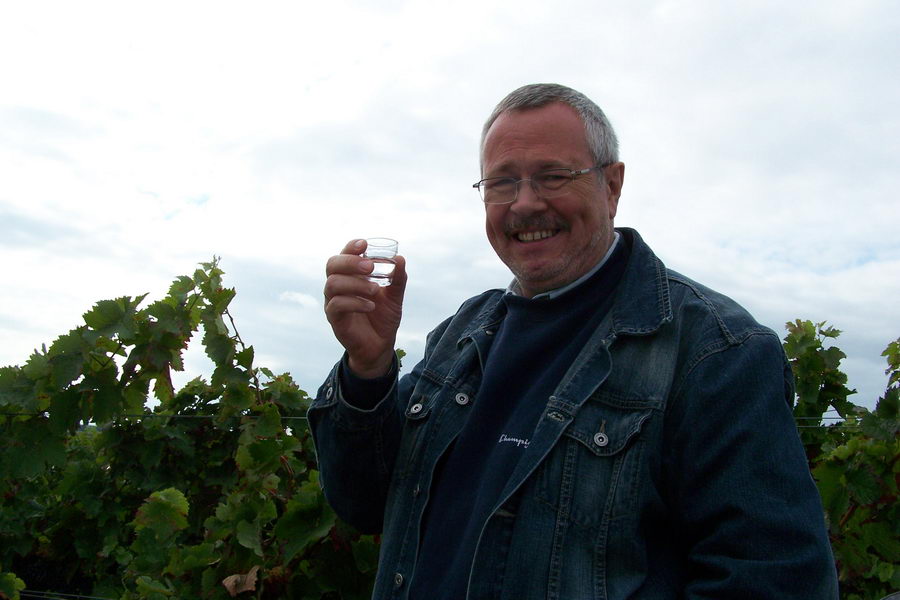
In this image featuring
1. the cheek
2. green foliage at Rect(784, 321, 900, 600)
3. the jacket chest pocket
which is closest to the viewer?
the jacket chest pocket

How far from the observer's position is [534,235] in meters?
2.00

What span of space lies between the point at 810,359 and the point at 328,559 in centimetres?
302

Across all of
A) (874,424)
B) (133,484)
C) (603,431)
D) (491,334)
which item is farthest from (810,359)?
(133,484)

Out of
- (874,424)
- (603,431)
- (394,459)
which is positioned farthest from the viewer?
(874,424)

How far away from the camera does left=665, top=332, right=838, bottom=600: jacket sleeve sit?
→ 56.6 inches

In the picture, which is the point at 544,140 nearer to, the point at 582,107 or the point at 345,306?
the point at 582,107

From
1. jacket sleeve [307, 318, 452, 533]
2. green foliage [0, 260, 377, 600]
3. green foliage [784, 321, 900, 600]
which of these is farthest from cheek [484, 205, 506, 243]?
green foliage [784, 321, 900, 600]

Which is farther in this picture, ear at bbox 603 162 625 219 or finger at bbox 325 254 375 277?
ear at bbox 603 162 625 219

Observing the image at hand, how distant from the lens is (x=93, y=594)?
164 inches

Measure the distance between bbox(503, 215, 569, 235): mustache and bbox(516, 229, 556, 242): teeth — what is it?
0.04 feet

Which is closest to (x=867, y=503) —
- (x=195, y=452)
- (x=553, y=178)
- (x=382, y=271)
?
(x=553, y=178)

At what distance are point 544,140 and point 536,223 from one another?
20 cm

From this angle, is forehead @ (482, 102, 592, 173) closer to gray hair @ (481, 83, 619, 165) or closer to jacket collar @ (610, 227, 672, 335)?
gray hair @ (481, 83, 619, 165)

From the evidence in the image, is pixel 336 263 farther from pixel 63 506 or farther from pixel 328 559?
pixel 63 506
